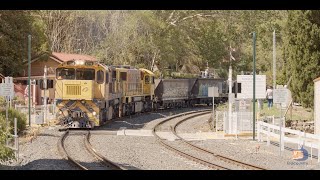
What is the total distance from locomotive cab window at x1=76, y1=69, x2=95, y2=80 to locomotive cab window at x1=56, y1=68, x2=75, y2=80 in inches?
9.8

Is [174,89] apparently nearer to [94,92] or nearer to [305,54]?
[305,54]

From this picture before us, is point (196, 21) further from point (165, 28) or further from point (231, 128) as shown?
point (231, 128)

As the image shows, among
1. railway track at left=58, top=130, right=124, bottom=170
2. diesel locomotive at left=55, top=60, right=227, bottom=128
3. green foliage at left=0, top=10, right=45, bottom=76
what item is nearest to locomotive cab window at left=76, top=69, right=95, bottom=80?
diesel locomotive at left=55, top=60, right=227, bottom=128

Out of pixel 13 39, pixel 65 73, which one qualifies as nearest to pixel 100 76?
pixel 65 73

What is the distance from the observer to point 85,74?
2400cm

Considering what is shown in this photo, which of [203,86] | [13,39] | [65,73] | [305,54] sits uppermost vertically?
[13,39]

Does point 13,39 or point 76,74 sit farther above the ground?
point 13,39

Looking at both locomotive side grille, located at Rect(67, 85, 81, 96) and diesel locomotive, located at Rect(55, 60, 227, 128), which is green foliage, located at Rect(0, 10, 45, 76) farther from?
locomotive side grille, located at Rect(67, 85, 81, 96)

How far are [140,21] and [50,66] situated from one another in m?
9.57

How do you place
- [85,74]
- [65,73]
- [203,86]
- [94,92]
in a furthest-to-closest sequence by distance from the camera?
[203,86] < [65,73] < [85,74] < [94,92]

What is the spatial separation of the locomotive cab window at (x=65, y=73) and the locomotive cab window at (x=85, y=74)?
25 cm

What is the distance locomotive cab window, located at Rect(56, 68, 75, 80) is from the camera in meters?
24.1

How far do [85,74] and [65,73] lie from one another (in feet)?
3.08

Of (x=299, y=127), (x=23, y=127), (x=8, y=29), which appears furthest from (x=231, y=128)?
(x=8, y=29)
